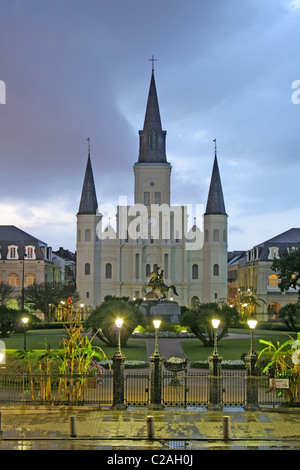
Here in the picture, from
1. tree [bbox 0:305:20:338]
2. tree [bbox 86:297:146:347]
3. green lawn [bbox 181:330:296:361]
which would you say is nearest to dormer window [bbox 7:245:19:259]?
tree [bbox 0:305:20:338]

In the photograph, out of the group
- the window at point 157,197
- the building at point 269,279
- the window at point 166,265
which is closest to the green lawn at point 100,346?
the window at point 166,265

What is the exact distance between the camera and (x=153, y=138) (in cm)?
8719

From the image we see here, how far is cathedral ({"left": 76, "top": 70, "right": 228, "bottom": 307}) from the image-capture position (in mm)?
83188

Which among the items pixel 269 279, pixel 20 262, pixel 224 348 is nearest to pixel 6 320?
pixel 224 348

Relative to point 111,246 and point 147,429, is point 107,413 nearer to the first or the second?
point 147,429

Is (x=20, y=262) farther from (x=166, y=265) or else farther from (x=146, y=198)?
(x=146, y=198)

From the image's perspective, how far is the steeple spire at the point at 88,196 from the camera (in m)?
84.1

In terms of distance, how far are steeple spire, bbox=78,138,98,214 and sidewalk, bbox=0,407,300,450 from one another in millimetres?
65839

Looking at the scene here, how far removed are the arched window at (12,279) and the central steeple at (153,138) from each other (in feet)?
82.6

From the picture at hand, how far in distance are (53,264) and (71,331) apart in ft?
213

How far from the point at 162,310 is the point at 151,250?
3173 cm

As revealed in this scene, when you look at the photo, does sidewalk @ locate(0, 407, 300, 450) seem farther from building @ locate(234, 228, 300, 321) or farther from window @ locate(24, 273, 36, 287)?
building @ locate(234, 228, 300, 321)
